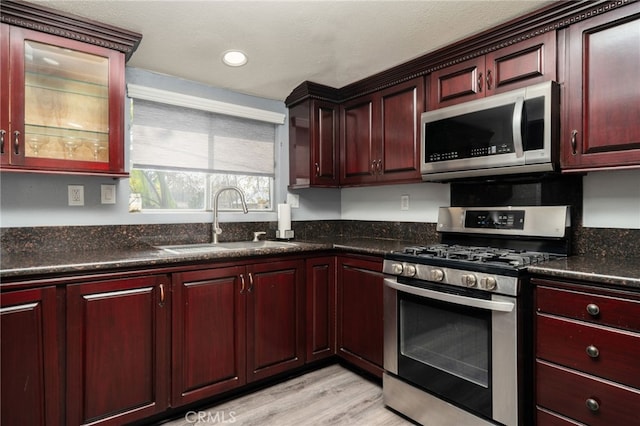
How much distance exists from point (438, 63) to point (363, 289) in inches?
61.1

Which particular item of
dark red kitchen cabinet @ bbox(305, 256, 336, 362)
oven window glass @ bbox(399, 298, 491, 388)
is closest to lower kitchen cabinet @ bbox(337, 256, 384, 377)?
dark red kitchen cabinet @ bbox(305, 256, 336, 362)

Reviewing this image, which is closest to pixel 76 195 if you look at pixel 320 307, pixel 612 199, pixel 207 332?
pixel 207 332

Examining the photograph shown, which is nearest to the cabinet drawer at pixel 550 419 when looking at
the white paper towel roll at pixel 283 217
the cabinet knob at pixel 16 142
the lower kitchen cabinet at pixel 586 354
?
the lower kitchen cabinet at pixel 586 354

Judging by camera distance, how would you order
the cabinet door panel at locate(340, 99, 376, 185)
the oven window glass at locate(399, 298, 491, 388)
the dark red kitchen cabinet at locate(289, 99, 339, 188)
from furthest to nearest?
the dark red kitchen cabinet at locate(289, 99, 339, 188), the cabinet door panel at locate(340, 99, 376, 185), the oven window glass at locate(399, 298, 491, 388)

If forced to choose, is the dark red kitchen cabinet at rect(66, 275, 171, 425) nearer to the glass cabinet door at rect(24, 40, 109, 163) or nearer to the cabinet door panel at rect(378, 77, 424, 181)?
the glass cabinet door at rect(24, 40, 109, 163)

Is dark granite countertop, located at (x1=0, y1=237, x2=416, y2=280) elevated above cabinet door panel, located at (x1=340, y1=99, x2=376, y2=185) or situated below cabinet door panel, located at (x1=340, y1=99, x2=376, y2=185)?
below

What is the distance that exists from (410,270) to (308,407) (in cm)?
103

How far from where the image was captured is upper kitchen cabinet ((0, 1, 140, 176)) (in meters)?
1.74

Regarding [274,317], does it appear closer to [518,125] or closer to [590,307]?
[590,307]

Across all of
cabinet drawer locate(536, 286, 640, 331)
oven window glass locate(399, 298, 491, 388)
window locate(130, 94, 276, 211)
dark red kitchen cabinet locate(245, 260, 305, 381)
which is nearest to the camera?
cabinet drawer locate(536, 286, 640, 331)

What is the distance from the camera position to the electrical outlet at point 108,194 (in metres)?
2.26

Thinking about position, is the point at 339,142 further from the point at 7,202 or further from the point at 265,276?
the point at 7,202

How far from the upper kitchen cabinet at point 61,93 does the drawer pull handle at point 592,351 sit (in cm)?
243

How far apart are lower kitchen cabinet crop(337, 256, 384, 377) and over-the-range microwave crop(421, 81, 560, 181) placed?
73 centimetres
